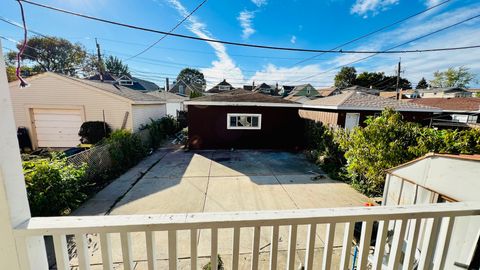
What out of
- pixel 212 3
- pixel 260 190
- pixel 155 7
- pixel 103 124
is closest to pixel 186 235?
pixel 260 190

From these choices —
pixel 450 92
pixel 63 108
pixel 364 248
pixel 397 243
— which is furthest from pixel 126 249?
pixel 450 92

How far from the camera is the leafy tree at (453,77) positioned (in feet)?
117

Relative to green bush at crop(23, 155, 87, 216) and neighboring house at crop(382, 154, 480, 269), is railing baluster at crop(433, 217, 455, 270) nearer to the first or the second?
neighboring house at crop(382, 154, 480, 269)

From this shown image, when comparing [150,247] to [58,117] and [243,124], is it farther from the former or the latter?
[58,117]

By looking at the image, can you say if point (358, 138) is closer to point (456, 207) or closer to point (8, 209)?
point (456, 207)

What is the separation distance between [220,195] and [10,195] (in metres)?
4.53

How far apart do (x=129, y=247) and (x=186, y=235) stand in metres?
2.73

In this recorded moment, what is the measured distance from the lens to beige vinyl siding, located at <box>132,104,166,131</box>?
9.77 metres

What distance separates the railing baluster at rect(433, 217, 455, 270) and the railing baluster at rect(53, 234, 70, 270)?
212cm

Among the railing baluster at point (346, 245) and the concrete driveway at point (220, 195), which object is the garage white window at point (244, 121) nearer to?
the concrete driveway at point (220, 195)

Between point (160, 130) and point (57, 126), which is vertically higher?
point (57, 126)

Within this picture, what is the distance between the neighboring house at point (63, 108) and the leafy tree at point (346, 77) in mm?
47234

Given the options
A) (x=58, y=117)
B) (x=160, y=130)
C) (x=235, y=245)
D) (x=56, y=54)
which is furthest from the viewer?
(x=56, y=54)

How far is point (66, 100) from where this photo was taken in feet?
30.3
